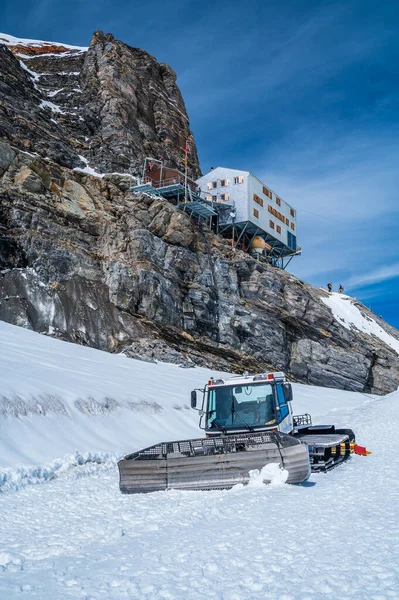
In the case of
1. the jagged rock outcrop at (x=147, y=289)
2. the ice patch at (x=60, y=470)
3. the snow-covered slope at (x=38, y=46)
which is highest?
the snow-covered slope at (x=38, y=46)

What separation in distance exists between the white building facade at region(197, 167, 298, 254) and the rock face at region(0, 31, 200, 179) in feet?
24.5

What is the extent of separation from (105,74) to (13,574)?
2676 inches

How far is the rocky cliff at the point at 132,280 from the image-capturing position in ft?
119

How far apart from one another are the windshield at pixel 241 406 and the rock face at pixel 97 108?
39960mm

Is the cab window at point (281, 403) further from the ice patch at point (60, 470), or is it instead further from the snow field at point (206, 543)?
the ice patch at point (60, 470)

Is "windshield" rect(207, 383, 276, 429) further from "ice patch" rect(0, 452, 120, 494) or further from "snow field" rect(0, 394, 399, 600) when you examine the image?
"ice patch" rect(0, 452, 120, 494)

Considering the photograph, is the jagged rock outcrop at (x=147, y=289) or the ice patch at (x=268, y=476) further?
the jagged rock outcrop at (x=147, y=289)

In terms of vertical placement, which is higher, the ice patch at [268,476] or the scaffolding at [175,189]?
the scaffolding at [175,189]

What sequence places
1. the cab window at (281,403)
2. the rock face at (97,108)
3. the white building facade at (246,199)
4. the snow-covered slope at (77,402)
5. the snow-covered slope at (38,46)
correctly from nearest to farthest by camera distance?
1. the cab window at (281,403)
2. the snow-covered slope at (77,402)
3. the rock face at (97,108)
4. the white building facade at (246,199)
5. the snow-covered slope at (38,46)

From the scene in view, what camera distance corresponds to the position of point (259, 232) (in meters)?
60.9

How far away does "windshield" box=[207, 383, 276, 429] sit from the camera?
11297 millimetres

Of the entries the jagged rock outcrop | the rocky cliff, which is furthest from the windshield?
the jagged rock outcrop

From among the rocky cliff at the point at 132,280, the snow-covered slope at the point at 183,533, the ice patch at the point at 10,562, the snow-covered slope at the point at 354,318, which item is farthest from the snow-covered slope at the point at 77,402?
the snow-covered slope at the point at 354,318

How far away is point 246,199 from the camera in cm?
5794
